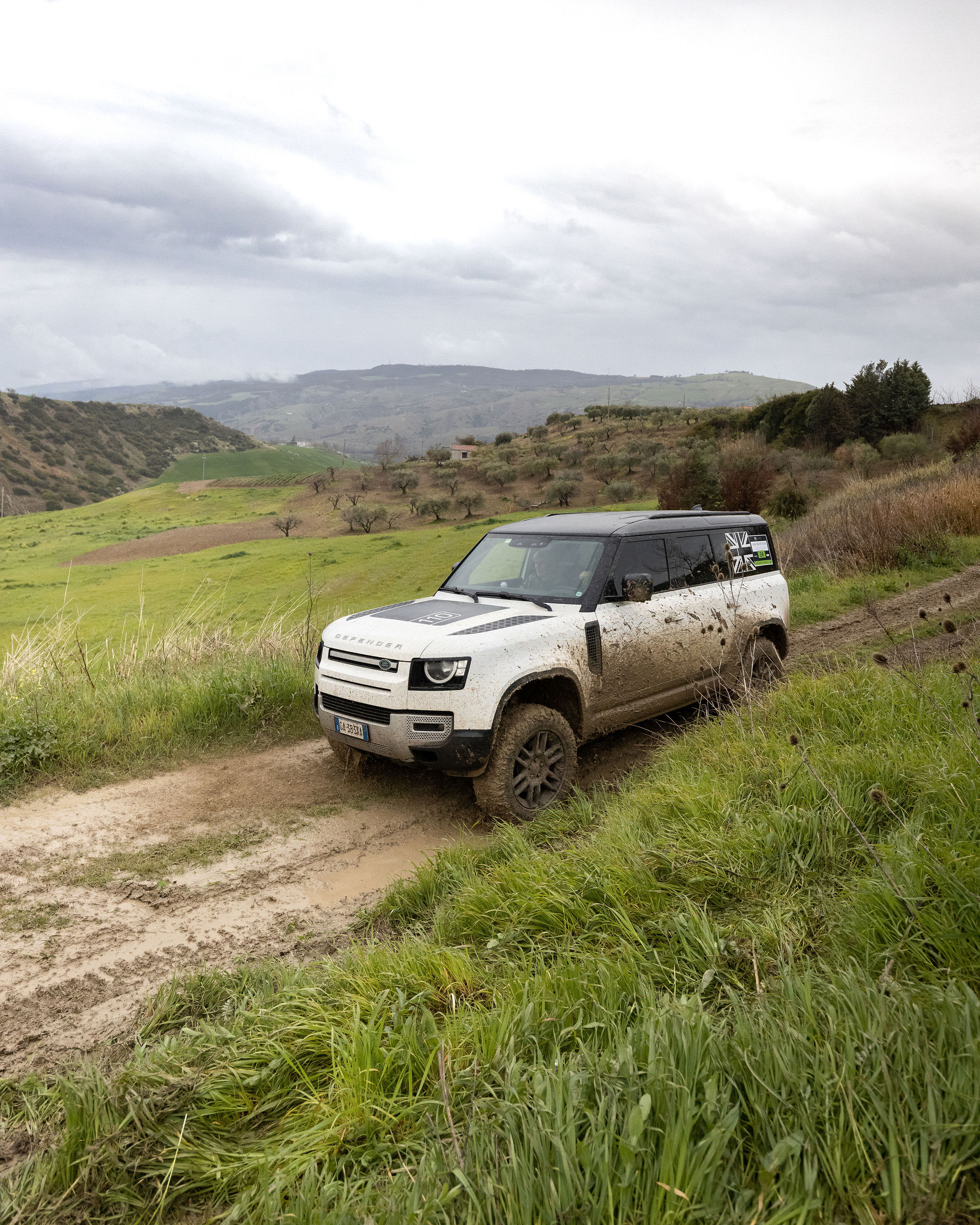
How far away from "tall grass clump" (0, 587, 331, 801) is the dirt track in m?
0.44

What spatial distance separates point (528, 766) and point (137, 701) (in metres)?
4.23

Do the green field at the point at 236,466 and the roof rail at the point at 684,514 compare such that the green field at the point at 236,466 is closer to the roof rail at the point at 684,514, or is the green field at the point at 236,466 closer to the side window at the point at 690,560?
the roof rail at the point at 684,514

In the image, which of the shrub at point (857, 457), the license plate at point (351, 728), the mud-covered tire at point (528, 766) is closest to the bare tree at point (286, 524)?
the shrub at point (857, 457)

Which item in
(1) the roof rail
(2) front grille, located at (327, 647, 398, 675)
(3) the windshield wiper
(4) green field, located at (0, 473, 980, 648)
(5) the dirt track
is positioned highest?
(1) the roof rail

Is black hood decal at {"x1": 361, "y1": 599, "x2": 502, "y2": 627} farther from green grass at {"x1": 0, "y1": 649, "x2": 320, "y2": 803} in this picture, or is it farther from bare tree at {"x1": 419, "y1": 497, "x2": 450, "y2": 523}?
bare tree at {"x1": 419, "y1": 497, "x2": 450, "y2": 523}

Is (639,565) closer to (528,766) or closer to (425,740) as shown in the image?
(528,766)

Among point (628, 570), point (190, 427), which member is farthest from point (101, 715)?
point (190, 427)

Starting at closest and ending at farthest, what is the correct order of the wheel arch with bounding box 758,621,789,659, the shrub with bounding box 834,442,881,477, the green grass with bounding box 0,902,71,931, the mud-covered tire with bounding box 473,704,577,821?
the green grass with bounding box 0,902,71,931
the mud-covered tire with bounding box 473,704,577,821
the wheel arch with bounding box 758,621,789,659
the shrub with bounding box 834,442,881,477

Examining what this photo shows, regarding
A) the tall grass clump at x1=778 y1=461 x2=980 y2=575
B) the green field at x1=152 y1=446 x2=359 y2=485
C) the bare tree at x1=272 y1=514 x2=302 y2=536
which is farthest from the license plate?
the green field at x1=152 y1=446 x2=359 y2=485

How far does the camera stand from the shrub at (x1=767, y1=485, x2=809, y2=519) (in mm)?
28734

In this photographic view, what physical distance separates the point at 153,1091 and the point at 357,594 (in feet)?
90.5

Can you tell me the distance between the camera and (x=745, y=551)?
7652 mm

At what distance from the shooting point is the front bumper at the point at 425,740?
16.8 feet

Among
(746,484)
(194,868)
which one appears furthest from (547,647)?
(746,484)
